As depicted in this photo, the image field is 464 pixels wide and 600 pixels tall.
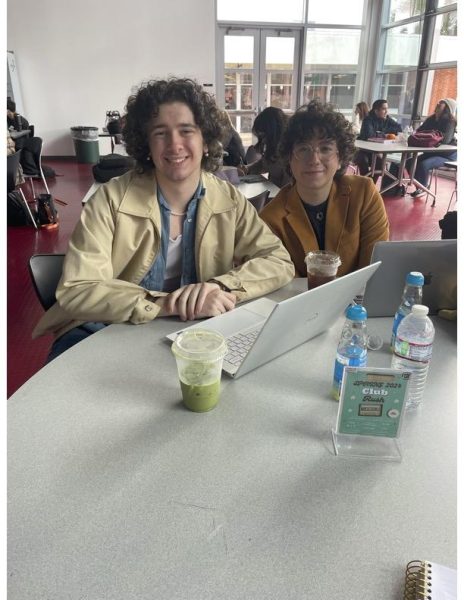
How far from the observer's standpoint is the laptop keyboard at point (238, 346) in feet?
3.56

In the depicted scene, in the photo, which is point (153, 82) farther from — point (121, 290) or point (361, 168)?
point (361, 168)

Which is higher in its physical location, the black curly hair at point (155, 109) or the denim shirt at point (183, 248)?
the black curly hair at point (155, 109)

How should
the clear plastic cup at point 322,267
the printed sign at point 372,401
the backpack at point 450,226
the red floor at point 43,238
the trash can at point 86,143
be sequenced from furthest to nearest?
1. the trash can at point 86,143
2. the red floor at point 43,238
3. the backpack at point 450,226
4. the clear plastic cup at point 322,267
5. the printed sign at point 372,401

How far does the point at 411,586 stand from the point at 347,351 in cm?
47

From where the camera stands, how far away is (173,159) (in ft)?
4.96

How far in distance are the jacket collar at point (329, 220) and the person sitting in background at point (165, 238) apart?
0.25 meters

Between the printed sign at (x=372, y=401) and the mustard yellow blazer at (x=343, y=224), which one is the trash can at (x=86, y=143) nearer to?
the mustard yellow blazer at (x=343, y=224)

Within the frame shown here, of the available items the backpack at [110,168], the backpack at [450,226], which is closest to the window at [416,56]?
the backpack at [110,168]

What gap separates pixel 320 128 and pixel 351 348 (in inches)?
46.2

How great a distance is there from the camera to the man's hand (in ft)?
4.17

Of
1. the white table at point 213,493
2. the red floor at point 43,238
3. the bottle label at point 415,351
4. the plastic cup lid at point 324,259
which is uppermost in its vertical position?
the plastic cup lid at point 324,259

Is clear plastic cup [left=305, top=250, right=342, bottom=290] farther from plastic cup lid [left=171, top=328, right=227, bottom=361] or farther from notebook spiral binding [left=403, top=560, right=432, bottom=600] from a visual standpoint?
notebook spiral binding [left=403, top=560, right=432, bottom=600]

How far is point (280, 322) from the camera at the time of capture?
3.00ft
